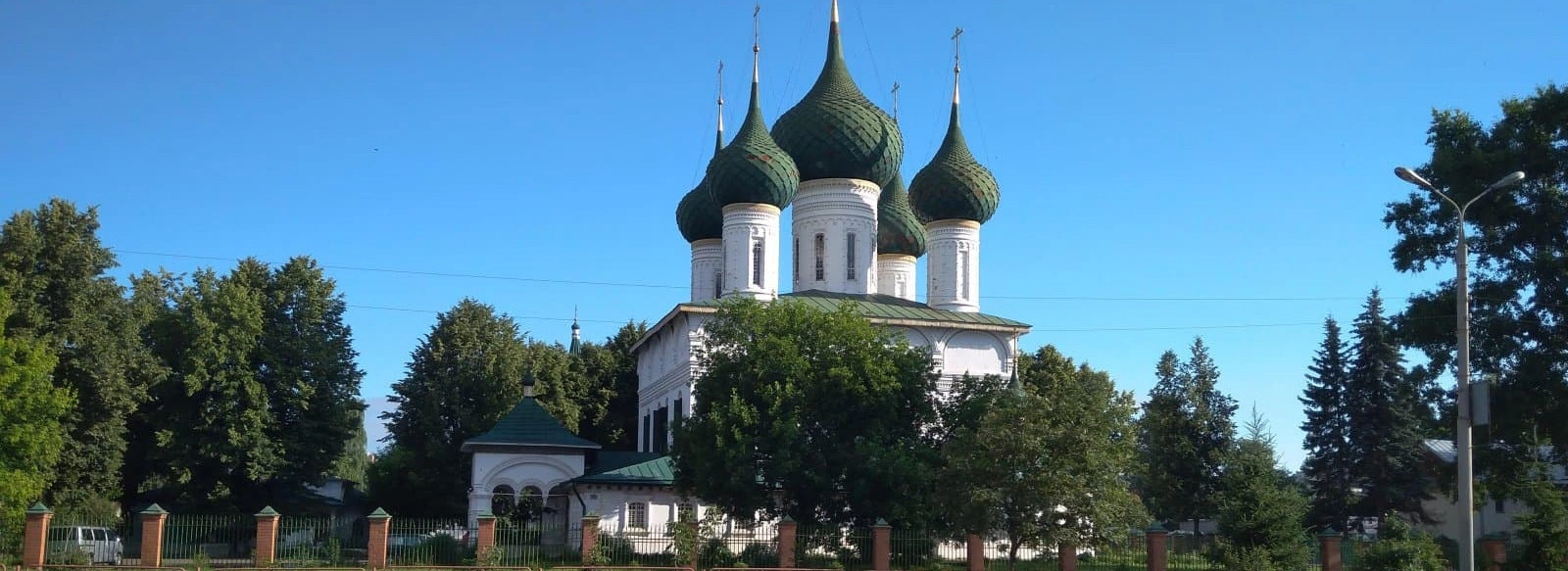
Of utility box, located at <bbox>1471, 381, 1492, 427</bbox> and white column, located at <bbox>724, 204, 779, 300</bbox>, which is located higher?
white column, located at <bbox>724, 204, 779, 300</bbox>

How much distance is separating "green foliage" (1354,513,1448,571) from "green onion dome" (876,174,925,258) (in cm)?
1737

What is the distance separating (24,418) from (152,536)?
5.06m

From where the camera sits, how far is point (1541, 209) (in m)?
25.9

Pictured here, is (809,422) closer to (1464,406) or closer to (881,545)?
(881,545)

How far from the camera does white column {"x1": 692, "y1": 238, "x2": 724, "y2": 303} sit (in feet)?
133

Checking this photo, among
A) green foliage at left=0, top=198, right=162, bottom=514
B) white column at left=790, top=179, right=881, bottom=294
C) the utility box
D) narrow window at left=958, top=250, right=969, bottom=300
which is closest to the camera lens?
the utility box

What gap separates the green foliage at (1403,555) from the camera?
24.5 meters

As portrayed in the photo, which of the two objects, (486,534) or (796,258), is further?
(796,258)

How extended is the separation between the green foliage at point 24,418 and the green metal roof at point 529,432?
8828 mm

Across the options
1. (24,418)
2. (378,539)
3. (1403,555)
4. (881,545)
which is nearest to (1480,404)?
(1403,555)

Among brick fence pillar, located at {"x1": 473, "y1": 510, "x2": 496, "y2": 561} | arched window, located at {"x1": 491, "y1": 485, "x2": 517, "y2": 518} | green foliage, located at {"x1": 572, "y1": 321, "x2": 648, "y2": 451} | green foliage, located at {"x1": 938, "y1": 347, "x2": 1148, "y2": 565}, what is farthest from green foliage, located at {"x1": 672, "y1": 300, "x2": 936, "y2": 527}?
green foliage, located at {"x1": 572, "y1": 321, "x2": 648, "y2": 451}

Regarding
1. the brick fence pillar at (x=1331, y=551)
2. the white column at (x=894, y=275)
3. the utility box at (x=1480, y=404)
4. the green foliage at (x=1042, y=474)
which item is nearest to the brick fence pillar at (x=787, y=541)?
the green foliage at (x=1042, y=474)

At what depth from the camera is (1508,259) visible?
2661 centimetres

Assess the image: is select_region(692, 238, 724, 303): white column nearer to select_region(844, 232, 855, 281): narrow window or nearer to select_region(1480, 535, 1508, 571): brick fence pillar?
select_region(844, 232, 855, 281): narrow window
